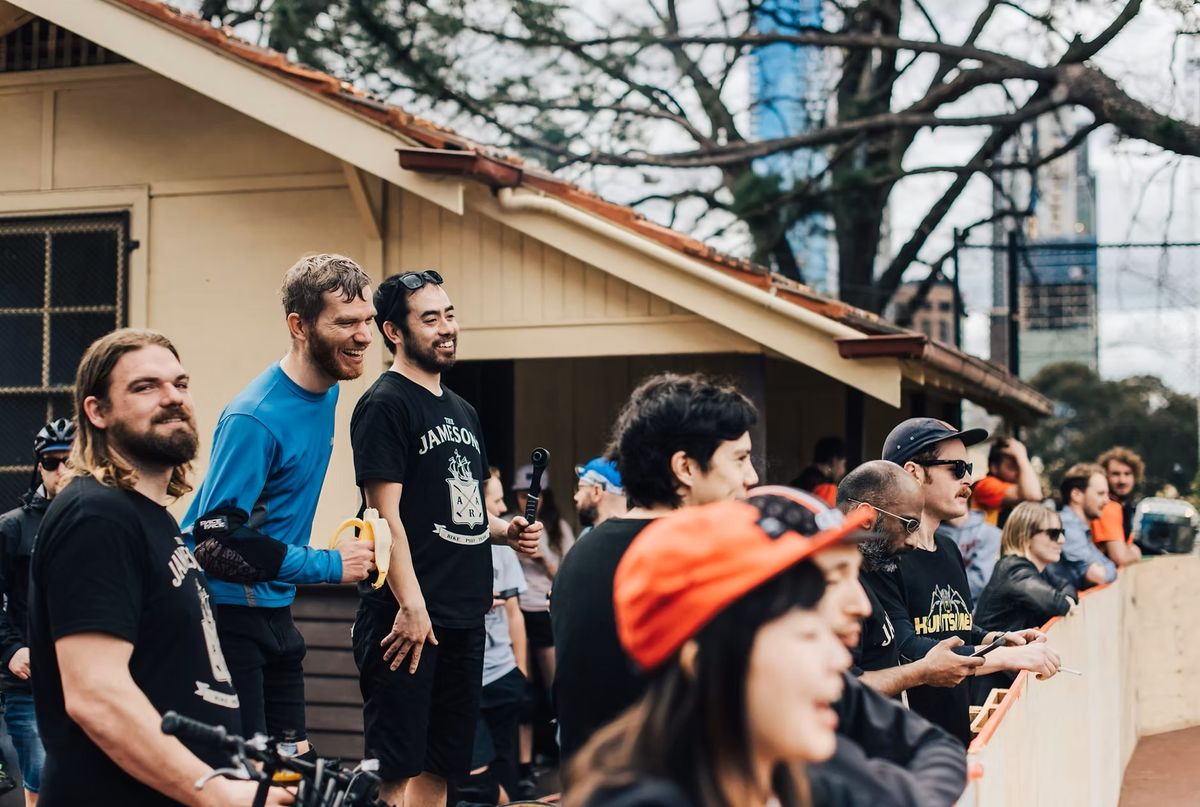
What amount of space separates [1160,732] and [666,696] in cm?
1274

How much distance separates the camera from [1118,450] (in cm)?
1299

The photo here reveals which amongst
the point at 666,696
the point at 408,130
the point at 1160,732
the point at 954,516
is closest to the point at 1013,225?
the point at 1160,732

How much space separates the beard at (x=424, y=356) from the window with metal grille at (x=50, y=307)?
4.71 meters

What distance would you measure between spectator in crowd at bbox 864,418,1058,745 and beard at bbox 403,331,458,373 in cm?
153

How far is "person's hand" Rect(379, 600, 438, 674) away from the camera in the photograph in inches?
170

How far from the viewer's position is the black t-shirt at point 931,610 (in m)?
4.39

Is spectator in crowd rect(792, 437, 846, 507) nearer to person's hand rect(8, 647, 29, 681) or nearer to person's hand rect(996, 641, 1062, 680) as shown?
person's hand rect(8, 647, 29, 681)

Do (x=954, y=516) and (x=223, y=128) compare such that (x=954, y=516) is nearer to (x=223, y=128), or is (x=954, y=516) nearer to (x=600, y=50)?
(x=223, y=128)

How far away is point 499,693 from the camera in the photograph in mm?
7891

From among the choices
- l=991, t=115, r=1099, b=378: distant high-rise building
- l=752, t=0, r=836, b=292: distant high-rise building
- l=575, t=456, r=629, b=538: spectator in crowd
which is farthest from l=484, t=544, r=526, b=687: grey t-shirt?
l=991, t=115, r=1099, b=378: distant high-rise building

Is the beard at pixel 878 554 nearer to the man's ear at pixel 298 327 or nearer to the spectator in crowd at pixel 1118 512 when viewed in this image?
the man's ear at pixel 298 327

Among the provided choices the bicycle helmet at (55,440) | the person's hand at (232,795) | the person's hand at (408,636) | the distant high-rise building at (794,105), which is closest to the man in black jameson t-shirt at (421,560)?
the person's hand at (408,636)

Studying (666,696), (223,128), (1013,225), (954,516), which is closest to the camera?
(666,696)

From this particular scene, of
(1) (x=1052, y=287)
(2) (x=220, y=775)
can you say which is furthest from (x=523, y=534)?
(1) (x=1052, y=287)
